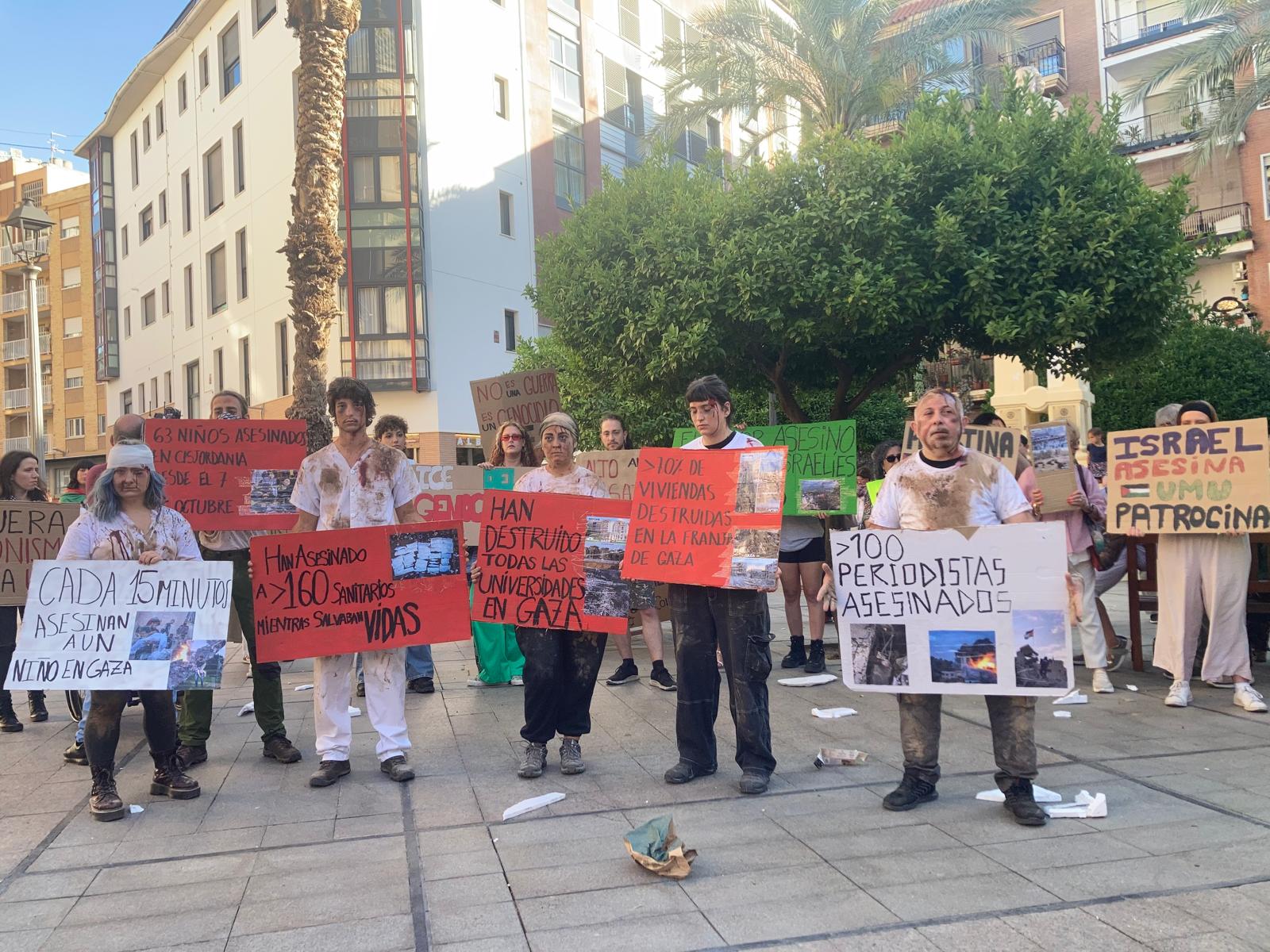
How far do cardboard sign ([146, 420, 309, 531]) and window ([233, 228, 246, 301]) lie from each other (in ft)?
83.3

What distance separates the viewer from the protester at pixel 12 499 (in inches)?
277

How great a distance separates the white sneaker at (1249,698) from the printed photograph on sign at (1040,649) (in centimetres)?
283

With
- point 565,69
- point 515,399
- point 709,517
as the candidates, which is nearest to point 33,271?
point 565,69

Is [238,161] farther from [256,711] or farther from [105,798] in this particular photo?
[105,798]

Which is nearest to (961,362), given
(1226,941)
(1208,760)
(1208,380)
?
(1208,380)

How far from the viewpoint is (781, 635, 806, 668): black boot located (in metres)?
8.50

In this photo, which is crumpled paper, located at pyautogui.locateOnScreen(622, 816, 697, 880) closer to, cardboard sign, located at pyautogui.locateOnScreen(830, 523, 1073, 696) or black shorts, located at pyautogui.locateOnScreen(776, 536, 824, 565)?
cardboard sign, located at pyautogui.locateOnScreen(830, 523, 1073, 696)

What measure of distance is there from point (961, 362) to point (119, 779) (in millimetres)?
30019

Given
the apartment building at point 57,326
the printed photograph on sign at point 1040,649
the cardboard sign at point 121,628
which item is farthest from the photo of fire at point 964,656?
the apartment building at point 57,326

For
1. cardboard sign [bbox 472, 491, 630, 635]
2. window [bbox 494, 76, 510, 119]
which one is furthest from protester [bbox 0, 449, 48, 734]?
window [bbox 494, 76, 510, 119]

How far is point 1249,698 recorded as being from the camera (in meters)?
6.41

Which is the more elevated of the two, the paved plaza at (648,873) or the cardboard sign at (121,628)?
the cardboard sign at (121,628)

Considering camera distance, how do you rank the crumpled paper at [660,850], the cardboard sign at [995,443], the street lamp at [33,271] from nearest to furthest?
the crumpled paper at [660,850], the cardboard sign at [995,443], the street lamp at [33,271]

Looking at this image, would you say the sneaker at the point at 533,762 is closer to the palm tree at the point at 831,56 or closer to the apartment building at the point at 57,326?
the palm tree at the point at 831,56
